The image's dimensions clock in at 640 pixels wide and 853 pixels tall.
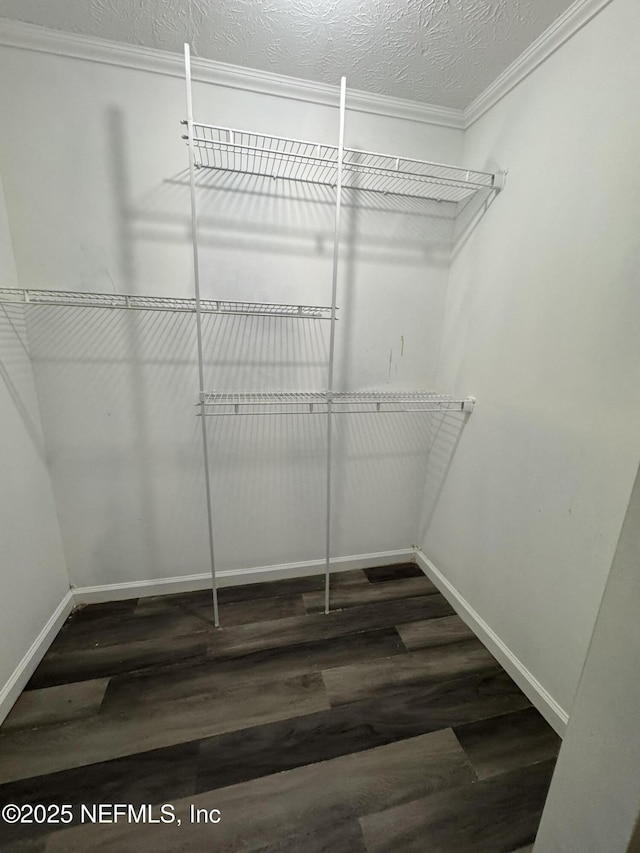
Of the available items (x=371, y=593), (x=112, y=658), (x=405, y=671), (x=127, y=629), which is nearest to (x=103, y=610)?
(x=127, y=629)

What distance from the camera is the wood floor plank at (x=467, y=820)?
1.02 metres

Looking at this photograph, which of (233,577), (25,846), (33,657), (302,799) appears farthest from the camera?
(233,577)

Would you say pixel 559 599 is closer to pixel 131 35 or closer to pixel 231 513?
pixel 231 513

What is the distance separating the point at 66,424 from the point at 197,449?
588mm

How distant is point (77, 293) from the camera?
54.2 inches

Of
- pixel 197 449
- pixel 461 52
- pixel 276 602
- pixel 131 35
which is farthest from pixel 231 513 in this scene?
pixel 461 52

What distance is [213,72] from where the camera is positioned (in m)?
1.43

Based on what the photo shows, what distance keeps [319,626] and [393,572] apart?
64cm

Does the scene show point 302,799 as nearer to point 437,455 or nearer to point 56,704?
point 56,704

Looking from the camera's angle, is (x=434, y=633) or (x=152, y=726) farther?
(x=434, y=633)

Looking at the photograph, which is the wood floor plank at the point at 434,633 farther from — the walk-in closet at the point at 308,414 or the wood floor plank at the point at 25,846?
the wood floor plank at the point at 25,846

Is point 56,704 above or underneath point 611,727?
underneath

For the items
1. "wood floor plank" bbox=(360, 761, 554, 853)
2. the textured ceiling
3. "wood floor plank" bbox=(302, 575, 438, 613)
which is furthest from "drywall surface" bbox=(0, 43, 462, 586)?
"wood floor plank" bbox=(360, 761, 554, 853)

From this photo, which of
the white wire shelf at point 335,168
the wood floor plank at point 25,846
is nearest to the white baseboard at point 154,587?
the wood floor plank at point 25,846
